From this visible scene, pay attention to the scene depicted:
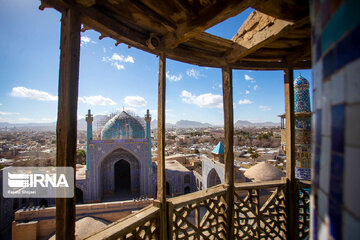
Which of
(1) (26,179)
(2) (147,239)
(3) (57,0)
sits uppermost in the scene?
(3) (57,0)

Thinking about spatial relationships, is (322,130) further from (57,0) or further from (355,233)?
(57,0)

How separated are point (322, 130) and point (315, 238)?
433mm

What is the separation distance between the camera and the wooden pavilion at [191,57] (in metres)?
1.70

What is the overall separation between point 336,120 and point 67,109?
6.00ft

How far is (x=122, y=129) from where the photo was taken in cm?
1605

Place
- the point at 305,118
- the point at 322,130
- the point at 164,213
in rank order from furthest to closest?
the point at 305,118
the point at 164,213
the point at 322,130

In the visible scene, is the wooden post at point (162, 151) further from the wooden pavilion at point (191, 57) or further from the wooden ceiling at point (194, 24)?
the wooden ceiling at point (194, 24)

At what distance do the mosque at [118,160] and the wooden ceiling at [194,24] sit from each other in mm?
13409

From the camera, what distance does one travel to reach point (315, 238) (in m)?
0.75

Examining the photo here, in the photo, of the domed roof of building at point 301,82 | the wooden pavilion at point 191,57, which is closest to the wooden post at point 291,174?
the wooden pavilion at point 191,57

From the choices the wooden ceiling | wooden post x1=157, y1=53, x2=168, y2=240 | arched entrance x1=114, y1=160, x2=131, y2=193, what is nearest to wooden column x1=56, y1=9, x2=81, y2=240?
the wooden ceiling

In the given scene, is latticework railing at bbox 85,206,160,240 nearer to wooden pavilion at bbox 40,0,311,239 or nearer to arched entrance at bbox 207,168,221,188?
wooden pavilion at bbox 40,0,311,239

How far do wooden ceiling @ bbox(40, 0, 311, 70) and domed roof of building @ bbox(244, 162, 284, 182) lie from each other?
12254mm

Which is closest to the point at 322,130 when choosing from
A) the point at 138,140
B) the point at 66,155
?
the point at 66,155
